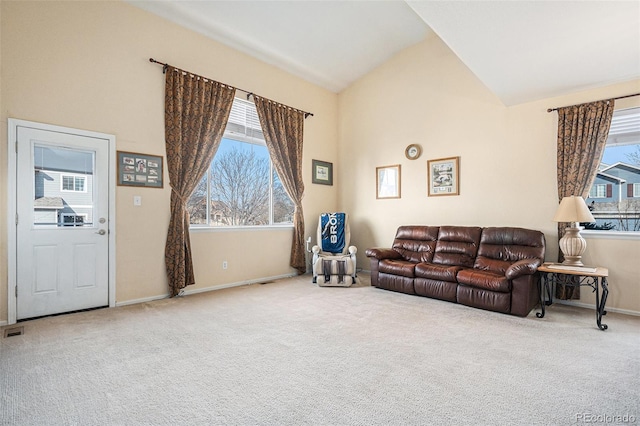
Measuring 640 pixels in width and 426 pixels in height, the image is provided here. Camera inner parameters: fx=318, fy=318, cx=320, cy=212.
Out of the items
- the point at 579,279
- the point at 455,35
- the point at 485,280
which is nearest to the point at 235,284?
the point at 485,280

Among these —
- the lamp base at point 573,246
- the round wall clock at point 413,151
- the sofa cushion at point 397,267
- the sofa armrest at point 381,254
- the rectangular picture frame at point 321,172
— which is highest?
the round wall clock at point 413,151

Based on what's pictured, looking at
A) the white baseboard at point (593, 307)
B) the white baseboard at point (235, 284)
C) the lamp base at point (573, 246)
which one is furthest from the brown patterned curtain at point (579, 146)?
the white baseboard at point (235, 284)

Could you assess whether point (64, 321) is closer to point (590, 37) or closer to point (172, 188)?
point (172, 188)

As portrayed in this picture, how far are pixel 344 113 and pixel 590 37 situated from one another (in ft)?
14.0

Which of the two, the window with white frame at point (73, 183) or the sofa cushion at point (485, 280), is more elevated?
the window with white frame at point (73, 183)

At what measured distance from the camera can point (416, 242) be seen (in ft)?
16.8

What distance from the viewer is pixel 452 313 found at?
3.66 meters

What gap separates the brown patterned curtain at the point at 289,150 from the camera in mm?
5406

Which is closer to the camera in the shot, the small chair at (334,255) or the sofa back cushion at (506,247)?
the sofa back cushion at (506,247)

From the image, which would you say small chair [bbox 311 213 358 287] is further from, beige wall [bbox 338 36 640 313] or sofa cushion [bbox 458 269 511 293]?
sofa cushion [bbox 458 269 511 293]

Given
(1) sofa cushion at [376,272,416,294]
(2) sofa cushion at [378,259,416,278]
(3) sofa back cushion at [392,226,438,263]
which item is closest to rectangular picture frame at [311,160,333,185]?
(3) sofa back cushion at [392,226,438,263]

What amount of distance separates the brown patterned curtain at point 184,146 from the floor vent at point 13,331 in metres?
1.51

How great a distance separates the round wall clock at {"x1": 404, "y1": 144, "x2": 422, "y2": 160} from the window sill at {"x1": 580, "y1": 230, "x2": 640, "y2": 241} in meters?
2.56

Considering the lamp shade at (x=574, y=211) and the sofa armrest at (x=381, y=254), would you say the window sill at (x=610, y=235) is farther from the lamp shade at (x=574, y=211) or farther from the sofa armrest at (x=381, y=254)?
the sofa armrest at (x=381, y=254)
